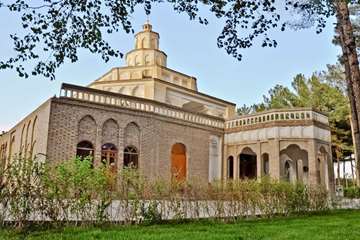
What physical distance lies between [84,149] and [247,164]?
1135 cm

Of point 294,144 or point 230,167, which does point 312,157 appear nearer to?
point 294,144

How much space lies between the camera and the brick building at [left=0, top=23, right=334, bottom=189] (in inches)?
597

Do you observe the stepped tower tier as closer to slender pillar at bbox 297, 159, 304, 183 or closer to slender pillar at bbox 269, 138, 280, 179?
slender pillar at bbox 269, 138, 280, 179

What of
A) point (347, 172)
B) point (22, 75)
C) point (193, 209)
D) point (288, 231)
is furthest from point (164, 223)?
point (347, 172)

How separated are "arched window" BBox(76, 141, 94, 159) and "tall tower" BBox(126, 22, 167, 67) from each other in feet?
52.7

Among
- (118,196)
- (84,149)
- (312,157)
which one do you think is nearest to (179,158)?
(84,149)

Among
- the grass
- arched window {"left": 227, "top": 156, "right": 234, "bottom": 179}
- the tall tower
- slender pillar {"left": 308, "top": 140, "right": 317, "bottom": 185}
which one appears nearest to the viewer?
the grass

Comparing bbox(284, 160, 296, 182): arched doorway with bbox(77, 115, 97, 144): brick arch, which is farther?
bbox(284, 160, 296, 182): arched doorway

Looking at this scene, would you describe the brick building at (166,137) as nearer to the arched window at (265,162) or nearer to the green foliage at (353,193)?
→ the arched window at (265,162)

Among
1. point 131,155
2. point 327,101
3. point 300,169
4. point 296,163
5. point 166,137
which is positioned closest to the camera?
point 131,155

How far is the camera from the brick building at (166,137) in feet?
49.8

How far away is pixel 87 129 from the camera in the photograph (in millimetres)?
15656

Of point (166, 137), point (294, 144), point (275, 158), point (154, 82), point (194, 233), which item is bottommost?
point (194, 233)

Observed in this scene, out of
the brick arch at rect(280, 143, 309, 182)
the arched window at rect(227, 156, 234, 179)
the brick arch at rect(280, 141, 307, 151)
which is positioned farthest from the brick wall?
the brick arch at rect(280, 143, 309, 182)
